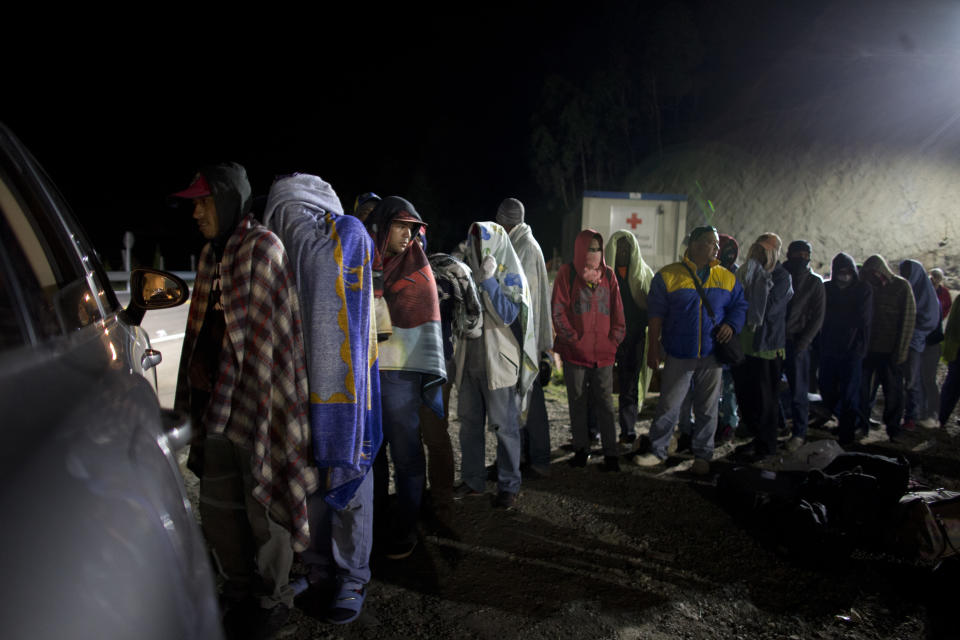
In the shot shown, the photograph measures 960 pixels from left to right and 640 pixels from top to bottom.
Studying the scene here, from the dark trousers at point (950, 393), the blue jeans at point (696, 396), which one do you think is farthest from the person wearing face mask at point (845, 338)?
the blue jeans at point (696, 396)

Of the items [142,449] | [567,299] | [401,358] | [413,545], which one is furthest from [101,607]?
[567,299]

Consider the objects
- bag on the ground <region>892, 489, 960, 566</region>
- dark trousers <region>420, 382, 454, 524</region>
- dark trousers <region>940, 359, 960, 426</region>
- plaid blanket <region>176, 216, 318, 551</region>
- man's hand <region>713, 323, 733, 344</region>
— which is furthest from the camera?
dark trousers <region>940, 359, 960, 426</region>

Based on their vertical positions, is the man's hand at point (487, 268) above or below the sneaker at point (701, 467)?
above

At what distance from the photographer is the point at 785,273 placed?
199 inches

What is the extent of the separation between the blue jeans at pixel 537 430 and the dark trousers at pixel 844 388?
3.14m

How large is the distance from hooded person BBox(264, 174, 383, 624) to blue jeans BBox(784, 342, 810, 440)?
175 inches

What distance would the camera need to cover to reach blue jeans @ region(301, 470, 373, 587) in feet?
8.13

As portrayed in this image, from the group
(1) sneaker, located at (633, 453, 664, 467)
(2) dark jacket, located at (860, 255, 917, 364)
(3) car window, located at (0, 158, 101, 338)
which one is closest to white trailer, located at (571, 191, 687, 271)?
(2) dark jacket, located at (860, 255, 917, 364)

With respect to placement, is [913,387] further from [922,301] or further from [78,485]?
[78,485]

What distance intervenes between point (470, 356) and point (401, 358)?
0.97 m

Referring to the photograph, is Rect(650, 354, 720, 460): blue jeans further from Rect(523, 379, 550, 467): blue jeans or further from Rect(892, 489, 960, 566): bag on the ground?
Rect(892, 489, 960, 566): bag on the ground

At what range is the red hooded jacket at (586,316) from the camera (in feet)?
14.5

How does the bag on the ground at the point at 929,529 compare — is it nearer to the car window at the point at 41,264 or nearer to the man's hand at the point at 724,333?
the man's hand at the point at 724,333

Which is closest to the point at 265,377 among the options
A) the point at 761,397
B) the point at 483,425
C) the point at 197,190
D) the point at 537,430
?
the point at 197,190
